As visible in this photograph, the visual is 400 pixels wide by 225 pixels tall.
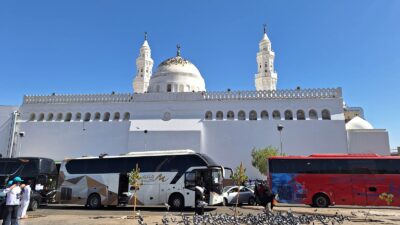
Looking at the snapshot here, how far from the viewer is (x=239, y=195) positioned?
15.8 meters

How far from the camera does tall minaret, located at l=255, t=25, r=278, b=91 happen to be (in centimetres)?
3531

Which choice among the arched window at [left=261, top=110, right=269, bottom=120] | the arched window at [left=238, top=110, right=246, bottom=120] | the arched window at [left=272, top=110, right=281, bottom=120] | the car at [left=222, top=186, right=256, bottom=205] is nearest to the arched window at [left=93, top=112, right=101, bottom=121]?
the arched window at [left=238, top=110, right=246, bottom=120]

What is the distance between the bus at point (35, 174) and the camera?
14906mm

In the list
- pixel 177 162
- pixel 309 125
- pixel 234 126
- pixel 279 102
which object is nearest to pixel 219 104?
pixel 234 126

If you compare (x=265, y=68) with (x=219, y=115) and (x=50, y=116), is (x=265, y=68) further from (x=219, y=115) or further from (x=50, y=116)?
(x=50, y=116)

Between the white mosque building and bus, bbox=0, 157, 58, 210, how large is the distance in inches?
492

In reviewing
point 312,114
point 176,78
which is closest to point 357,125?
point 312,114

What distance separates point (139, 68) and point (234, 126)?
17.7 m

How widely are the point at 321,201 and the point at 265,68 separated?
22966 mm

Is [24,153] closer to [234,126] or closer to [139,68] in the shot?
[139,68]

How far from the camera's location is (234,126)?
27516 mm

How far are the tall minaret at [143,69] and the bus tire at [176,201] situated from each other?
87.7 ft

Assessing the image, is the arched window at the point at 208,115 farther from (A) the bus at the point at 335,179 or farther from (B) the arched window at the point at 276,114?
(A) the bus at the point at 335,179

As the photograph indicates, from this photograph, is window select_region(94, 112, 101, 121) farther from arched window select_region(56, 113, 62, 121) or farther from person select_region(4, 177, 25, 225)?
person select_region(4, 177, 25, 225)
